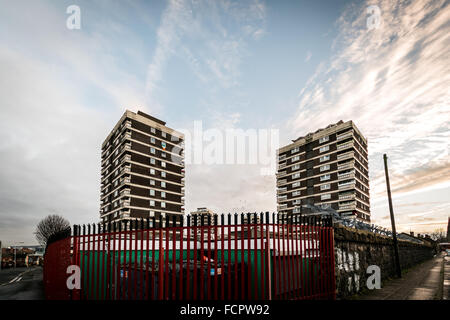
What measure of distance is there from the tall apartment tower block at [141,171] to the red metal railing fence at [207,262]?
49.4m

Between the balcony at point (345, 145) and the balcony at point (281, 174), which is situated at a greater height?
the balcony at point (345, 145)

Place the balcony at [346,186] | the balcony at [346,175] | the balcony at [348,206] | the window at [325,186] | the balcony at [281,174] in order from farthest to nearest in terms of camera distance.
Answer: the balcony at [281,174], the window at [325,186], the balcony at [346,175], the balcony at [346,186], the balcony at [348,206]

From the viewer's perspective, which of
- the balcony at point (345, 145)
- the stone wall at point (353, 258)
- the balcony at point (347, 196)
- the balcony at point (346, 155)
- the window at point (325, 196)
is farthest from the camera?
the window at point (325, 196)

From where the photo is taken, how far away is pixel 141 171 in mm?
59188

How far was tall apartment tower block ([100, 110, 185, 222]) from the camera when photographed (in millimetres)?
57125

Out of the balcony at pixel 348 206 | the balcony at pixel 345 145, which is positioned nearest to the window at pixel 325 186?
the balcony at pixel 348 206

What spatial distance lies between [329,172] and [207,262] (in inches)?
2481

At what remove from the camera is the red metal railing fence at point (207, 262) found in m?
5.86

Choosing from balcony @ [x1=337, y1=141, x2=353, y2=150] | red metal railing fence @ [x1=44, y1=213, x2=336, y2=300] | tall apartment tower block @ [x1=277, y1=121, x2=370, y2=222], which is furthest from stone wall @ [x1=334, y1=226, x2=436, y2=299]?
balcony @ [x1=337, y1=141, x2=353, y2=150]

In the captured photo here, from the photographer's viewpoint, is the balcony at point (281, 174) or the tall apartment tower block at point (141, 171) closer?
the tall apartment tower block at point (141, 171)

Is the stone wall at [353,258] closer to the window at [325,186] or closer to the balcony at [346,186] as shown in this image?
the balcony at [346,186]

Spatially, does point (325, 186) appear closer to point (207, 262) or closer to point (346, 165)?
point (346, 165)
